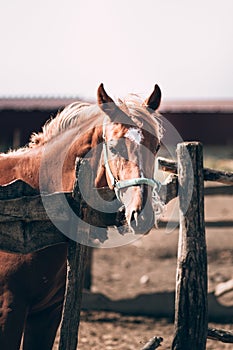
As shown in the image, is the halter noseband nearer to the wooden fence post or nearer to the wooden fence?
the wooden fence

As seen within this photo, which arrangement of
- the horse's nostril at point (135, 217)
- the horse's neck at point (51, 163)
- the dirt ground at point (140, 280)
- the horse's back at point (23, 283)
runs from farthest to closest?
the dirt ground at point (140, 280) → the horse's neck at point (51, 163) → the horse's back at point (23, 283) → the horse's nostril at point (135, 217)

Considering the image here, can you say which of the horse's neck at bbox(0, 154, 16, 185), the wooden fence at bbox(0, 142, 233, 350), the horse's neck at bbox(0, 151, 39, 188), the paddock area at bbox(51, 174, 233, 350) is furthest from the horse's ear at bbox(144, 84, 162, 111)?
the paddock area at bbox(51, 174, 233, 350)

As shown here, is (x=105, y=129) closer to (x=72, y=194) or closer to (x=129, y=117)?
(x=129, y=117)

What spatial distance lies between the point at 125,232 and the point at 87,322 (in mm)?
4314

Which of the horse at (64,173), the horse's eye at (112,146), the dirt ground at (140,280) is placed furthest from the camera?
the dirt ground at (140,280)

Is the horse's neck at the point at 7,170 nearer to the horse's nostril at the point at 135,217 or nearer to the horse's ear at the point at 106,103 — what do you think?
the horse's ear at the point at 106,103

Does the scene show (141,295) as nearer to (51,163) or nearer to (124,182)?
(51,163)

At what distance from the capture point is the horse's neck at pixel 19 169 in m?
5.07

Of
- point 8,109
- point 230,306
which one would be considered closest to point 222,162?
point 8,109

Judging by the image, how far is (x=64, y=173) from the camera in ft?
16.3

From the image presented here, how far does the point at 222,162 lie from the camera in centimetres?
2066

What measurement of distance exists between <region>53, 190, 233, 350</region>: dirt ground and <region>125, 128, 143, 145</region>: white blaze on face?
163 cm

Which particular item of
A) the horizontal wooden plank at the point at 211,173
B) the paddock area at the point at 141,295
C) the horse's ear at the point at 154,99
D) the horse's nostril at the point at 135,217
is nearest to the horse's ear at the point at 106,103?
the horse's ear at the point at 154,99

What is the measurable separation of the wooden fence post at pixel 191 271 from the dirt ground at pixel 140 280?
0.78 metres
